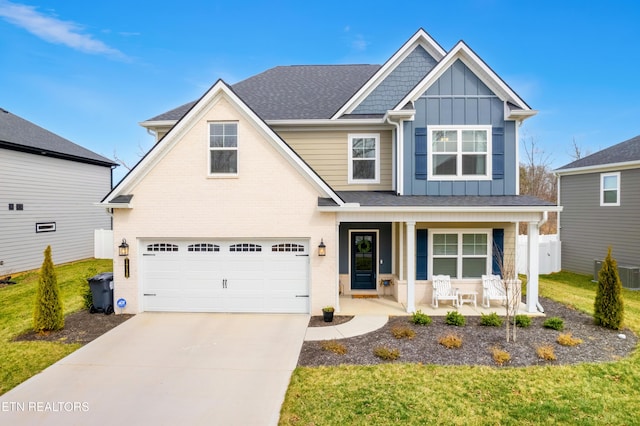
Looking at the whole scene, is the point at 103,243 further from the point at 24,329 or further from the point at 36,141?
the point at 24,329

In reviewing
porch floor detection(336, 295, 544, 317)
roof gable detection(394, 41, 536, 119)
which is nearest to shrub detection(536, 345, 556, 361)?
porch floor detection(336, 295, 544, 317)

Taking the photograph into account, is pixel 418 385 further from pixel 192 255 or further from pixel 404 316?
pixel 192 255

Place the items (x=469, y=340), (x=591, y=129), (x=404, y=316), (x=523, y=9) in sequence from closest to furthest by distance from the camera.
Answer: (x=469, y=340) < (x=404, y=316) < (x=523, y=9) < (x=591, y=129)

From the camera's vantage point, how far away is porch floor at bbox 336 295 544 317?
32.3ft

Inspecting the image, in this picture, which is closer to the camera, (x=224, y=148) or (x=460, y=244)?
(x=224, y=148)

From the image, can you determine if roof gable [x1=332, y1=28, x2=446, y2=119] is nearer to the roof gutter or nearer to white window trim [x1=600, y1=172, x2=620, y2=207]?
the roof gutter

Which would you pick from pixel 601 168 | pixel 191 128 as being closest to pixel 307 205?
pixel 191 128

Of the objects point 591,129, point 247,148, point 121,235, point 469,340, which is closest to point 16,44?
point 121,235

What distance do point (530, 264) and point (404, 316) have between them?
4167mm

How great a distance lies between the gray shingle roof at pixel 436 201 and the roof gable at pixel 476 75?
2.76 m

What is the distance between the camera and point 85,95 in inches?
1008

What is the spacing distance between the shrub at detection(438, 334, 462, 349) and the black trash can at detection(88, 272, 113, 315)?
943cm

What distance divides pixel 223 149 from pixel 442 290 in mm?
8117

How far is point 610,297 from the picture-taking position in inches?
337
